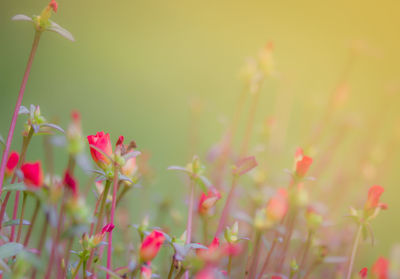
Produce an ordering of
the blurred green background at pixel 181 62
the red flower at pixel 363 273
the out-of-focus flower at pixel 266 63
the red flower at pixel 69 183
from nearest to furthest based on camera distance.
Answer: the red flower at pixel 69 183, the red flower at pixel 363 273, the out-of-focus flower at pixel 266 63, the blurred green background at pixel 181 62

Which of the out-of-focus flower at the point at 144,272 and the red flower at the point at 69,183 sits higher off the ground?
the red flower at the point at 69,183

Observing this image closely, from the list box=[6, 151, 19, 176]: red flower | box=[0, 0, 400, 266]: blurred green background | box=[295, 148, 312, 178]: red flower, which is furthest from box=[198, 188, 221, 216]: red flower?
box=[0, 0, 400, 266]: blurred green background

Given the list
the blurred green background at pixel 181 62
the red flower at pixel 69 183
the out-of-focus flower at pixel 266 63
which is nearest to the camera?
the red flower at pixel 69 183

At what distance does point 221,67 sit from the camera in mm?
2896

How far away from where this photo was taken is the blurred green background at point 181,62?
2.29 meters

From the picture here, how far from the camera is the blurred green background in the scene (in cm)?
229

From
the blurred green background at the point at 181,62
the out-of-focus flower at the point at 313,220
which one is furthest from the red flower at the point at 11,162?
the blurred green background at the point at 181,62

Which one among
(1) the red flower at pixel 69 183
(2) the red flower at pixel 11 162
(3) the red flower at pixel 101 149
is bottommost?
(2) the red flower at pixel 11 162

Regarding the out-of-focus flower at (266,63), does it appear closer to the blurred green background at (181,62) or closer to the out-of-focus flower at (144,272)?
the out-of-focus flower at (144,272)

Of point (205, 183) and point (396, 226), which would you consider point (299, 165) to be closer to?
point (205, 183)

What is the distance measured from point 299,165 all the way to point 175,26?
8.90 feet

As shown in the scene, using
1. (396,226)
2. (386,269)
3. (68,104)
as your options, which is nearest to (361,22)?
(396,226)

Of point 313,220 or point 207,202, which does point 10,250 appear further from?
point 313,220

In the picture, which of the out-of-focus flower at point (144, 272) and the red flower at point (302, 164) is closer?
the out-of-focus flower at point (144, 272)
